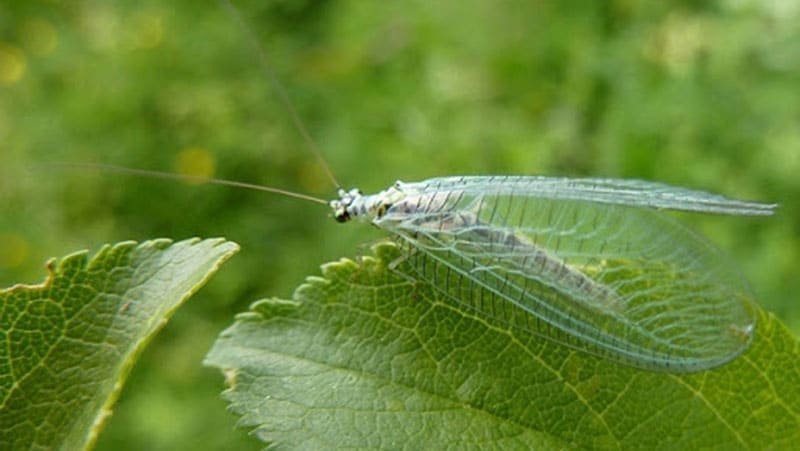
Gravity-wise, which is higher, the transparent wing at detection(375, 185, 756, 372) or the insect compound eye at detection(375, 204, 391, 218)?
the insect compound eye at detection(375, 204, 391, 218)

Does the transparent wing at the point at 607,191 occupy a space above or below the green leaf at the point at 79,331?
below

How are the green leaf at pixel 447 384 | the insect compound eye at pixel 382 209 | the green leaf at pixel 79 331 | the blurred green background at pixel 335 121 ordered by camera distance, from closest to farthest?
1. the green leaf at pixel 79 331
2. the green leaf at pixel 447 384
3. the insect compound eye at pixel 382 209
4. the blurred green background at pixel 335 121

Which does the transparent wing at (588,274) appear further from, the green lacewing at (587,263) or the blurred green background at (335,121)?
the blurred green background at (335,121)

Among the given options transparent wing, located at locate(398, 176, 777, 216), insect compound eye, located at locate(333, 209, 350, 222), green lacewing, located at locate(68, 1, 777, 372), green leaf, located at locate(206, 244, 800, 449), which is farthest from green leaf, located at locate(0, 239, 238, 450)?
insect compound eye, located at locate(333, 209, 350, 222)

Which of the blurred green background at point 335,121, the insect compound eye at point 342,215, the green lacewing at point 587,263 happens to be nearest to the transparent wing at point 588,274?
the green lacewing at point 587,263

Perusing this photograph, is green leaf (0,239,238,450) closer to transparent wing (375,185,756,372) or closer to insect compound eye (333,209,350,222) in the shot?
transparent wing (375,185,756,372)

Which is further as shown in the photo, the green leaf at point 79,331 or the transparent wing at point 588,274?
the transparent wing at point 588,274

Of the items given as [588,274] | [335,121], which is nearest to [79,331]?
[588,274]

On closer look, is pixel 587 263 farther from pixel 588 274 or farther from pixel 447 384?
pixel 447 384
